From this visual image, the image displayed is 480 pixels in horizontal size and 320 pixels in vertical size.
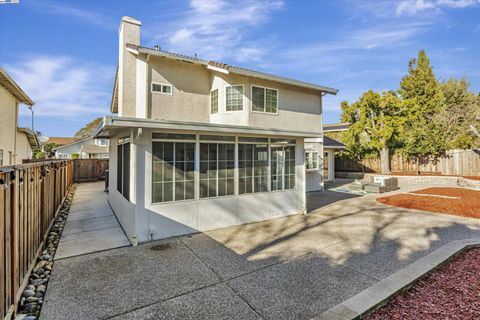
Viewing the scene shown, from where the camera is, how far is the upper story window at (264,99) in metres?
11.6

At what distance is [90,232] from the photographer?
251 inches

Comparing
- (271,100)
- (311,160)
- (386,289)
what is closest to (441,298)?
(386,289)

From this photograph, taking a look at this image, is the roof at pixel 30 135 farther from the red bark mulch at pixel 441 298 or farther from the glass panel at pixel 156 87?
the red bark mulch at pixel 441 298

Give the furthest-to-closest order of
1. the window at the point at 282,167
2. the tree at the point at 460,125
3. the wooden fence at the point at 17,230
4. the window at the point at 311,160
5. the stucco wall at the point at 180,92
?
the tree at the point at 460,125
the window at the point at 311,160
the stucco wall at the point at 180,92
the window at the point at 282,167
the wooden fence at the point at 17,230

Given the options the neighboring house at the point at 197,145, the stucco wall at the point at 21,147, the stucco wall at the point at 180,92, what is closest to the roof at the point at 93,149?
the stucco wall at the point at 21,147

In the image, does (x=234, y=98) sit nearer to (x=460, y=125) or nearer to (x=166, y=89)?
(x=166, y=89)

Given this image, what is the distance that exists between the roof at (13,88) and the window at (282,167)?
1323 cm

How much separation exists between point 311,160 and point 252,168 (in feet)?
26.0

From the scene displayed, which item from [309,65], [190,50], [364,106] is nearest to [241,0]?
[190,50]

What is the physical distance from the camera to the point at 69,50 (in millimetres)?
13414

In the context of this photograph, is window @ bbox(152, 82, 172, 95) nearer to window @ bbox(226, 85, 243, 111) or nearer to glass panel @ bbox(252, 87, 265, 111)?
window @ bbox(226, 85, 243, 111)

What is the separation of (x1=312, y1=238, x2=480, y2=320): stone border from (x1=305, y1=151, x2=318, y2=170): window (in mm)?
9238

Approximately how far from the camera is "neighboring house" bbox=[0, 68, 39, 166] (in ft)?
42.7

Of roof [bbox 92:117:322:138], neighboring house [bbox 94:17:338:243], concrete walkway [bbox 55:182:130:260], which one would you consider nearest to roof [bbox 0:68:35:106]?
neighboring house [bbox 94:17:338:243]
